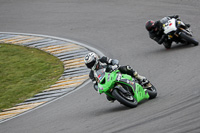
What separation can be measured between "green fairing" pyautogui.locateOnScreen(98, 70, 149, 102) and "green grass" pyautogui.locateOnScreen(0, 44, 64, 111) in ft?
13.7

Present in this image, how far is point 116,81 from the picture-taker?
857cm

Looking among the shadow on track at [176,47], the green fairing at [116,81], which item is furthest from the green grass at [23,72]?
the green fairing at [116,81]

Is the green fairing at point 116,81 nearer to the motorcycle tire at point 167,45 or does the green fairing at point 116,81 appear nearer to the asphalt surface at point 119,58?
the asphalt surface at point 119,58

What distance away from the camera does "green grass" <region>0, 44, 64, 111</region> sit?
12.5 meters

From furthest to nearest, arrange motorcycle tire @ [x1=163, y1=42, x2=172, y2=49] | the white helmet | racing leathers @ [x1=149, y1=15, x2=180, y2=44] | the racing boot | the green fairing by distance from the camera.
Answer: motorcycle tire @ [x1=163, y1=42, x2=172, y2=49], racing leathers @ [x1=149, y1=15, x2=180, y2=44], the racing boot, the white helmet, the green fairing

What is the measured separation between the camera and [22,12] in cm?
2108

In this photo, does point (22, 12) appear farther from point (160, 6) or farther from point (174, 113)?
point (174, 113)

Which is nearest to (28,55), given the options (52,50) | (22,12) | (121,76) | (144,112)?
(52,50)

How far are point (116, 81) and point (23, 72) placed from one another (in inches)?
262

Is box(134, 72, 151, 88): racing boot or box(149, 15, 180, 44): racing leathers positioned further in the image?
box(149, 15, 180, 44): racing leathers

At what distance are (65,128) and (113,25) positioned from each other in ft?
32.2

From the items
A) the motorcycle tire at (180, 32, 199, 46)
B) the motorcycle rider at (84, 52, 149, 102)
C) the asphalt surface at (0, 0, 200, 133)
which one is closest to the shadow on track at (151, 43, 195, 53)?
the asphalt surface at (0, 0, 200, 133)

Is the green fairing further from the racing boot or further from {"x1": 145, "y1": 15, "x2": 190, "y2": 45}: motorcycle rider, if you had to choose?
{"x1": 145, "y1": 15, "x2": 190, "y2": 45}: motorcycle rider

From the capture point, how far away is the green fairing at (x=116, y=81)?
28.1 feet
